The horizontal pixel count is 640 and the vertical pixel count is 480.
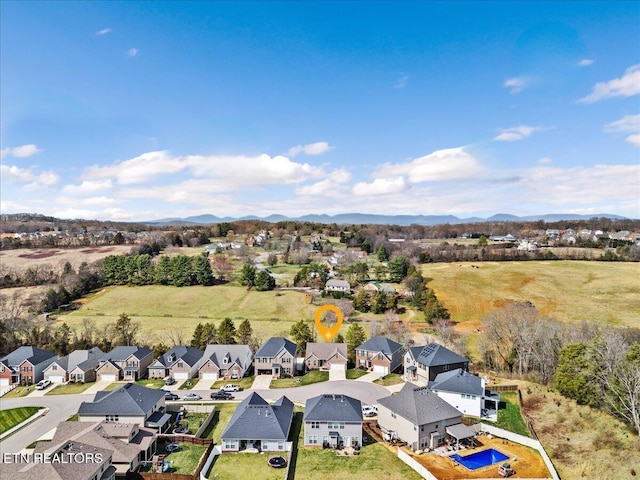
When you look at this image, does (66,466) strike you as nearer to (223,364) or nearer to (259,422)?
(259,422)

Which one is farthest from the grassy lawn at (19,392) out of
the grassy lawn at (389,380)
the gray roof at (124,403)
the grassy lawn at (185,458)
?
the grassy lawn at (389,380)

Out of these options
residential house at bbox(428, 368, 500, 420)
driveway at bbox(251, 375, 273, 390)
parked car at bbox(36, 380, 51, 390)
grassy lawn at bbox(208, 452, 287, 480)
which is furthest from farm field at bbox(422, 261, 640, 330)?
parked car at bbox(36, 380, 51, 390)

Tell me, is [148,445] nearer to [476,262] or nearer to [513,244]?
[476,262]

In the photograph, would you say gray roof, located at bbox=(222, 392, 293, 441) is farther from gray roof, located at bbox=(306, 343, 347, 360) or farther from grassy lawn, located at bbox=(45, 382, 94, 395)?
grassy lawn, located at bbox=(45, 382, 94, 395)

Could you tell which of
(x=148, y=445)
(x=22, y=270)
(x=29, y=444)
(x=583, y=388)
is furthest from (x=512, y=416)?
(x=22, y=270)

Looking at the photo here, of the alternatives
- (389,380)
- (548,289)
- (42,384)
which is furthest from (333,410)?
(548,289)
